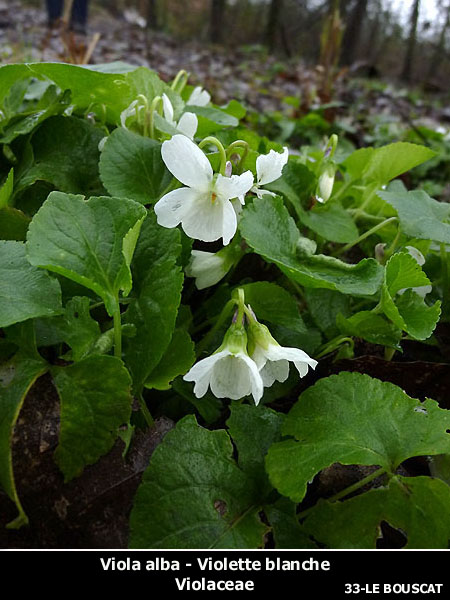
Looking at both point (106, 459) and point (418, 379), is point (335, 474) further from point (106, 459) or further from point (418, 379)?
point (106, 459)

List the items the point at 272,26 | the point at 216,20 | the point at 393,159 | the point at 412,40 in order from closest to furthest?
the point at 393,159, the point at 412,40, the point at 272,26, the point at 216,20

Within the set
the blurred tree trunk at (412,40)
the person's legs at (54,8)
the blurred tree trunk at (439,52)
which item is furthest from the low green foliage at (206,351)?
the blurred tree trunk at (439,52)

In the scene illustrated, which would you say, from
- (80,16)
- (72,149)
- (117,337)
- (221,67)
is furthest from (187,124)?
(221,67)

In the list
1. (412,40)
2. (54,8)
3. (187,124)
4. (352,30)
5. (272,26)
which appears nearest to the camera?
(187,124)

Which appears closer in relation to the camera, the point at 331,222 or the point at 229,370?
the point at 229,370

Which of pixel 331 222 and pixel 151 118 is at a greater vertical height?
pixel 151 118

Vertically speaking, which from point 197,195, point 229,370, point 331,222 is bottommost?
point 229,370

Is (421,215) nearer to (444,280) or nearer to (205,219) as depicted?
(444,280)
